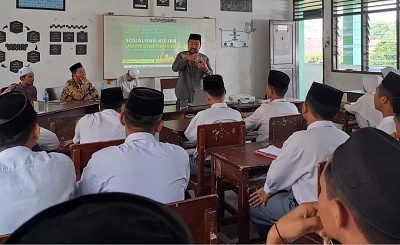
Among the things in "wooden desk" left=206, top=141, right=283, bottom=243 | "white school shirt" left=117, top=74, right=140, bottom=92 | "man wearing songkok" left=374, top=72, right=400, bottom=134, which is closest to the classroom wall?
Result: "white school shirt" left=117, top=74, right=140, bottom=92

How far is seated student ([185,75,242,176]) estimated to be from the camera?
352 cm

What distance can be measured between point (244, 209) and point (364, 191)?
193 cm

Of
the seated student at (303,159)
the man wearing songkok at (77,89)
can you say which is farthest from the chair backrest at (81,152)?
the man wearing songkok at (77,89)

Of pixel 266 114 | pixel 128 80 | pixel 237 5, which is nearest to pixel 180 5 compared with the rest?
pixel 237 5

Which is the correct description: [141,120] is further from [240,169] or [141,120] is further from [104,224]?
[104,224]

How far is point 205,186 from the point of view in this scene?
3188mm

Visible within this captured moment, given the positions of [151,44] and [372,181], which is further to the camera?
[151,44]

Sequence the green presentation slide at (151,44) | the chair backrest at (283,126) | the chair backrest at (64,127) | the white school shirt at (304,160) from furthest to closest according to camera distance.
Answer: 1. the green presentation slide at (151,44)
2. the chair backrest at (64,127)
3. the chair backrest at (283,126)
4. the white school shirt at (304,160)

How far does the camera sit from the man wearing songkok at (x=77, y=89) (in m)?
5.66

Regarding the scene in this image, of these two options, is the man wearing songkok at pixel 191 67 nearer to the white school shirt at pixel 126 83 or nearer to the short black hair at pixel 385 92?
the white school shirt at pixel 126 83

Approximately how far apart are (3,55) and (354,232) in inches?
269

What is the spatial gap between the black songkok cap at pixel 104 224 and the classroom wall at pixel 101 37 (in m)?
6.87

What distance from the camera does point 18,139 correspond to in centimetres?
184

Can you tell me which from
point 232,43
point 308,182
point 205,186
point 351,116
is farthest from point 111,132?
point 232,43
